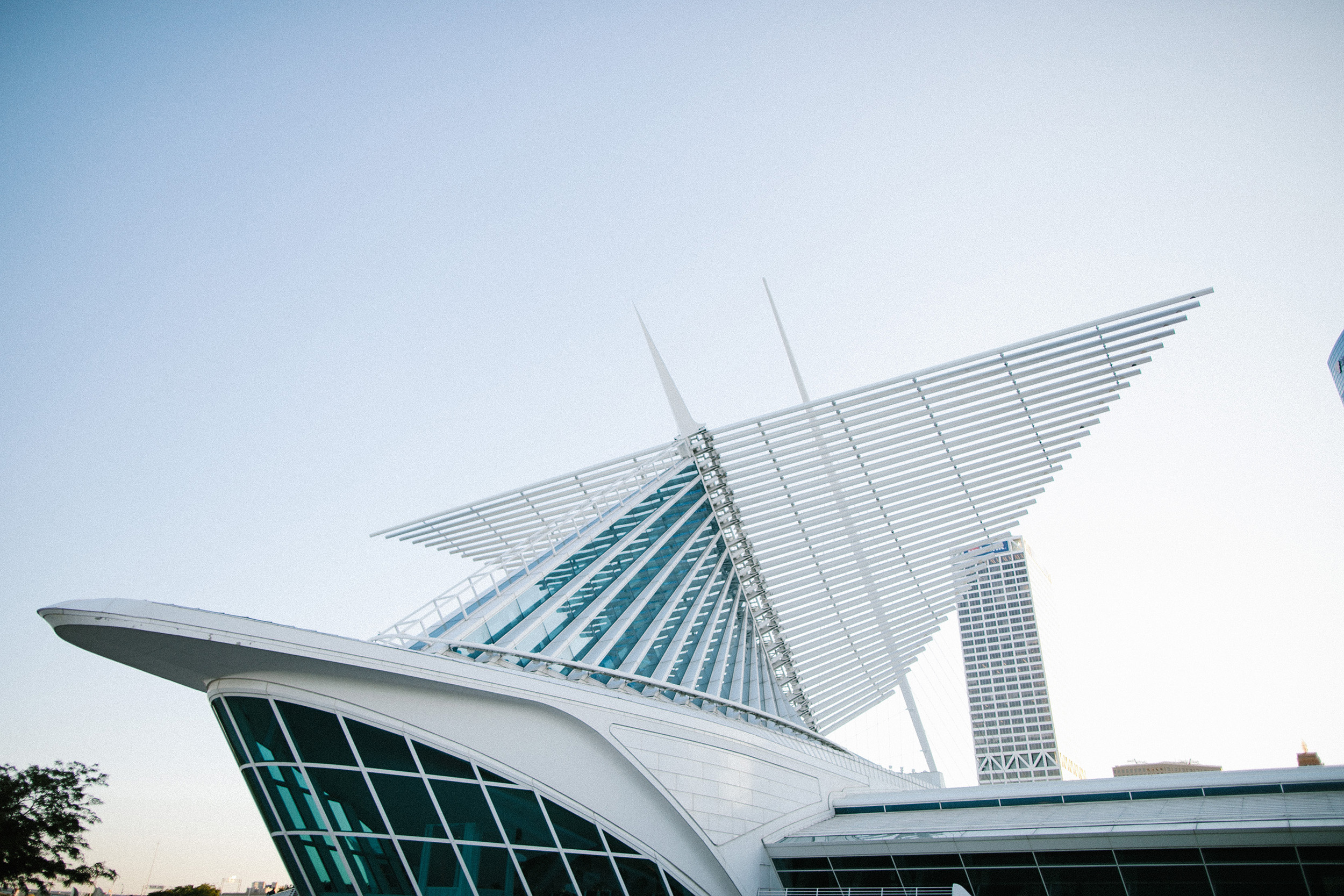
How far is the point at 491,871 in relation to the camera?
16969 mm

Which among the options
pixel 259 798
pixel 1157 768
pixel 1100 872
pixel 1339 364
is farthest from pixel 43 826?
pixel 1157 768

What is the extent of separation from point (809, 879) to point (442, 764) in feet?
35.1

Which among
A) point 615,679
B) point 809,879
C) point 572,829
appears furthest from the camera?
point 809,879

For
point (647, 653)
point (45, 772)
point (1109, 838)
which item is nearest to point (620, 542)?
point (647, 653)

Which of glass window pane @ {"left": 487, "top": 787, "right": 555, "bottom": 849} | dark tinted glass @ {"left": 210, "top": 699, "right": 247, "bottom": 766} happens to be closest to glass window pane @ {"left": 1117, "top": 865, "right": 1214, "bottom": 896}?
glass window pane @ {"left": 487, "top": 787, "right": 555, "bottom": 849}

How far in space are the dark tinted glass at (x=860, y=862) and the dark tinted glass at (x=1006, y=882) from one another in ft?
6.50

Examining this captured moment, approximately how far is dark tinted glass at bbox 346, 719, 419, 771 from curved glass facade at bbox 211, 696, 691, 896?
23mm

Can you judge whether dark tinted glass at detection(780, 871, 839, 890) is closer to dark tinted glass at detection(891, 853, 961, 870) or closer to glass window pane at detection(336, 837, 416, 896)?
dark tinted glass at detection(891, 853, 961, 870)

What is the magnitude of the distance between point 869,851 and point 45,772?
30.1 meters

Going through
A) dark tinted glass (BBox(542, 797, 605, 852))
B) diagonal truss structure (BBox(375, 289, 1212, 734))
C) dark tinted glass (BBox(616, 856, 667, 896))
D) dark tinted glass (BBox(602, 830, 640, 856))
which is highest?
diagonal truss structure (BBox(375, 289, 1212, 734))

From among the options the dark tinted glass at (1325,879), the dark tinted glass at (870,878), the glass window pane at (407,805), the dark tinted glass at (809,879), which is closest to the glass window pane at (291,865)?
the glass window pane at (407,805)

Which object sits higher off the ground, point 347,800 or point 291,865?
point 347,800

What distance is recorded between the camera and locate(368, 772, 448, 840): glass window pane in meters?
16.9

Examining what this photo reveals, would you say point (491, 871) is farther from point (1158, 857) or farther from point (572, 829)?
point (1158, 857)
